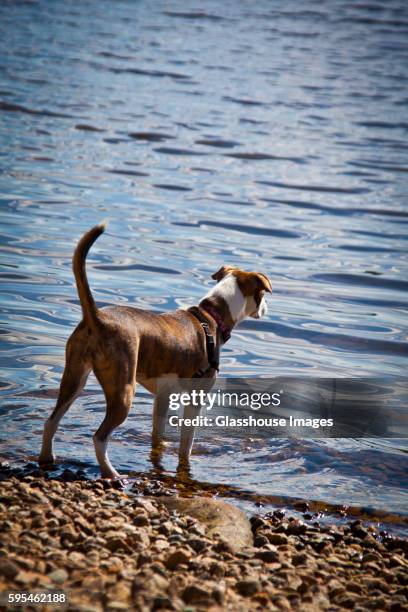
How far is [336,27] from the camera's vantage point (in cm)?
5050

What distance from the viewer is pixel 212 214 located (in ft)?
57.9

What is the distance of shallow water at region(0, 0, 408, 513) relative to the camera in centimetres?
841

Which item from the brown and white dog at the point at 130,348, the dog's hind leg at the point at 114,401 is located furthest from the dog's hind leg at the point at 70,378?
the dog's hind leg at the point at 114,401

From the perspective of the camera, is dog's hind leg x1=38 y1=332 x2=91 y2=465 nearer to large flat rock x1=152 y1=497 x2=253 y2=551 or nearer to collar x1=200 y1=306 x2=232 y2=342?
large flat rock x1=152 y1=497 x2=253 y2=551

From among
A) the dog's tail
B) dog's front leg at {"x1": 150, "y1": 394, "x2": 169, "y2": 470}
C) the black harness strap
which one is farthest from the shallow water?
the dog's tail

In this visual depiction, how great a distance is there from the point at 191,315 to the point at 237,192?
11.9 m

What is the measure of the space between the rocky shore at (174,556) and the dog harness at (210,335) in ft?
4.98

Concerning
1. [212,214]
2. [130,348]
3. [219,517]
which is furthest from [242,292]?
[212,214]

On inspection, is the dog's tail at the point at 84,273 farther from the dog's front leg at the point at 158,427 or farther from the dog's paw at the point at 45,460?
the dog's front leg at the point at 158,427

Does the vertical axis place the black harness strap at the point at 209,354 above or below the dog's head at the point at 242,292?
below

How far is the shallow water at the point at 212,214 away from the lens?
8.41 metres

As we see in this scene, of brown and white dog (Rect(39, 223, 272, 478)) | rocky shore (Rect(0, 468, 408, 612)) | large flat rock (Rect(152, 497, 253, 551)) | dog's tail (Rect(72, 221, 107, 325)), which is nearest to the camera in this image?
rocky shore (Rect(0, 468, 408, 612))

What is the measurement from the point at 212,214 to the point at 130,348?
434 inches

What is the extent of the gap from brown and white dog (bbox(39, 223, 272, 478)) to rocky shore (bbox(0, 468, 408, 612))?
0.58 metres
